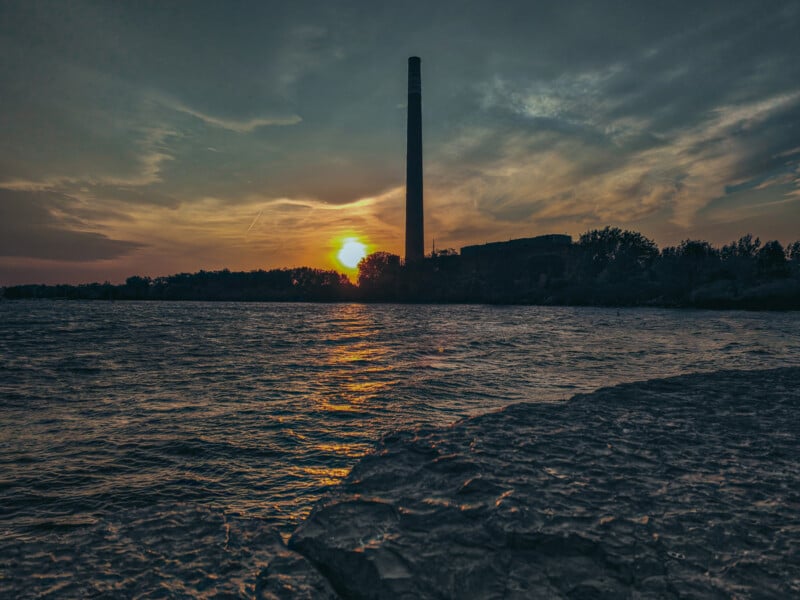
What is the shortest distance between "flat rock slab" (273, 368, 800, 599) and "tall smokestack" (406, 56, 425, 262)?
85042 mm

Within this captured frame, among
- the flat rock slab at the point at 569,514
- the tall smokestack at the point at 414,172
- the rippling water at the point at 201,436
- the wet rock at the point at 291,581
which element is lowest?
the rippling water at the point at 201,436

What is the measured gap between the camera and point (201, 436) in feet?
21.4

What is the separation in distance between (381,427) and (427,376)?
4908mm

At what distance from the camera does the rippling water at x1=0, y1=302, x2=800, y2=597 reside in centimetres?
297

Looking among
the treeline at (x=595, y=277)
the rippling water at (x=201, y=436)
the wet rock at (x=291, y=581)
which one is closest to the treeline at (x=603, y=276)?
the treeline at (x=595, y=277)

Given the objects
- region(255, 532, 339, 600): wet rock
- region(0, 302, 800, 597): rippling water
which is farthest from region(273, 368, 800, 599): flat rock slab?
region(0, 302, 800, 597): rippling water

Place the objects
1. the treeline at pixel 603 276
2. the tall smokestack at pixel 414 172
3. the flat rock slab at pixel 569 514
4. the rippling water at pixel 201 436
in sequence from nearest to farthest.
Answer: the flat rock slab at pixel 569 514
the rippling water at pixel 201 436
the treeline at pixel 603 276
the tall smokestack at pixel 414 172

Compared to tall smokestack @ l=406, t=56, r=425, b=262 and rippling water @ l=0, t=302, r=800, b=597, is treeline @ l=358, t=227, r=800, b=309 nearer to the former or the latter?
tall smokestack @ l=406, t=56, r=425, b=262

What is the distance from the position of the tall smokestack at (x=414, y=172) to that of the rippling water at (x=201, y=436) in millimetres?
73375

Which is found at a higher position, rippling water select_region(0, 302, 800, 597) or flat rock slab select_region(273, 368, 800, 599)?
flat rock slab select_region(273, 368, 800, 599)

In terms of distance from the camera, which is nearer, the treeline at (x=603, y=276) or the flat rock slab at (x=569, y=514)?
the flat rock slab at (x=569, y=514)

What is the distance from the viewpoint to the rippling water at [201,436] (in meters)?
2.97

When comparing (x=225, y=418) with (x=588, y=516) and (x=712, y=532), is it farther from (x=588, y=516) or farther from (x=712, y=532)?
(x=712, y=532)

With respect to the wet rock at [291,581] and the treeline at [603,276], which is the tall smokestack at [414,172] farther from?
the wet rock at [291,581]
